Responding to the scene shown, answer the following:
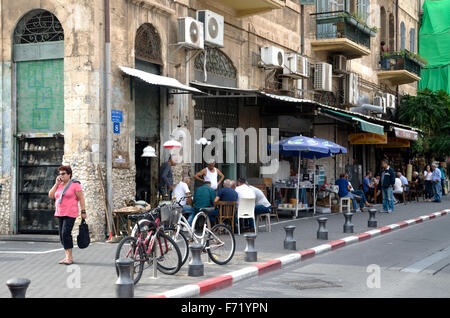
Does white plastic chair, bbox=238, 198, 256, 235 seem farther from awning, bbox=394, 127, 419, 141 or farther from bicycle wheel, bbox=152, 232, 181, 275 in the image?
awning, bbox=394, 127, 419, 141

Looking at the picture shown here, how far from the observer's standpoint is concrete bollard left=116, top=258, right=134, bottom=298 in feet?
22.7

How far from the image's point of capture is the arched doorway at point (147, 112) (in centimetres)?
1452

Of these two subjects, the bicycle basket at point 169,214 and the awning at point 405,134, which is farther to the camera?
the awning at point 405,134

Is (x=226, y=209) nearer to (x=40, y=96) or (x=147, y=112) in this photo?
(x=147, y=112)

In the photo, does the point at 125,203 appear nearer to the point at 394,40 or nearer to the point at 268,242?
the point at 268,242

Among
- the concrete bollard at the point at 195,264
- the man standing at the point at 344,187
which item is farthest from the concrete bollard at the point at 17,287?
the man standing at the point at 344,187

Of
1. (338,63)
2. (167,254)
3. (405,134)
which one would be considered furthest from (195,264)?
(405,134)

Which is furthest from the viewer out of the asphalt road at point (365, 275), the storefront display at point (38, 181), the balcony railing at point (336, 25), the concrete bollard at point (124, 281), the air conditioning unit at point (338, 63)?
the air conditioning unit at point (338, 63)

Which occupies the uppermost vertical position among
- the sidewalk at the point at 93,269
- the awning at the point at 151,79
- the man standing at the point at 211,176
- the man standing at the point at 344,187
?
the awning at the point at 151,79

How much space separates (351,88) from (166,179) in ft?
46.1

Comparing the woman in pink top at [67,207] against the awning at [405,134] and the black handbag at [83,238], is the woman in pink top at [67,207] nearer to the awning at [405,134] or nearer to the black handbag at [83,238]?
the black handbag at [83,238]

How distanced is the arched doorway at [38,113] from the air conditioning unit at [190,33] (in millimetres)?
3347

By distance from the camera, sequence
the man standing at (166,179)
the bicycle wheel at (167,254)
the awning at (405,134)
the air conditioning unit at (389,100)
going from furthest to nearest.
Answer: the air conditioning unit at (389,100) < the awning at (405,134) < the man standing at (166,179) < the bicycle wheel at (167,254)
